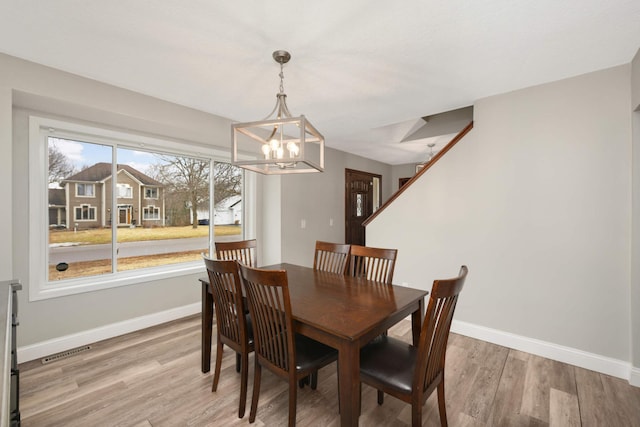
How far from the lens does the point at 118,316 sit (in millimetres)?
2746

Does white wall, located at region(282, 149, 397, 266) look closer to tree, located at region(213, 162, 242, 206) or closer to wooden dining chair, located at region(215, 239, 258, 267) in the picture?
tree, located at region(213, 162, 242, 206)

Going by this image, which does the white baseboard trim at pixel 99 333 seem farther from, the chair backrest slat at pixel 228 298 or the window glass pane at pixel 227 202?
the chair backrest slat at pixel 228 298

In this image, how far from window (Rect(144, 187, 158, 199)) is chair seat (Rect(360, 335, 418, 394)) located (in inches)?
115

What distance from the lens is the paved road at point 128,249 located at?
258 cm

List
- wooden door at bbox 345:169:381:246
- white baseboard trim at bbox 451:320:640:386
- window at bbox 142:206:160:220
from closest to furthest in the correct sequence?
white baseboard trim at bbox 451:320:640:386
window at bbox 142:206:160:220
wooden door at bbox 345:169:381:246

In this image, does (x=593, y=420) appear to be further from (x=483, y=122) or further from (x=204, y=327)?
(x=204, y=327)

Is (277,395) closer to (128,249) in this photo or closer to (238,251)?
(238,251)

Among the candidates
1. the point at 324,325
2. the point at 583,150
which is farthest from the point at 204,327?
the point at 583,150

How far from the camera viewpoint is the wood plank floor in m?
1.65

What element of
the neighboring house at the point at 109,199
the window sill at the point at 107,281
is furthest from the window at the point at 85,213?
the window sill at the point at 107,281

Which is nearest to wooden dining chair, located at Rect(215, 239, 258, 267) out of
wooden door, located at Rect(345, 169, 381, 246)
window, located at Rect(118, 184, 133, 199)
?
window, located at Rect(118, 184, 133, 199)

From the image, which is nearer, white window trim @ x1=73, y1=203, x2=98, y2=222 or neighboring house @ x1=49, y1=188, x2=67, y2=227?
neighboring house @ x1=49, y1=188, x2=67, y2=227

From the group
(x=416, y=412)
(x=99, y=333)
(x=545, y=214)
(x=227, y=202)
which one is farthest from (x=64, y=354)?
(x=545, y=214)

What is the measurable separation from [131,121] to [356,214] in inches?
151
